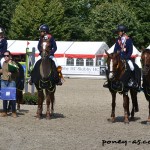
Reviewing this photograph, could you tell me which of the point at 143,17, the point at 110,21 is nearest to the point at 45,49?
the point at 110,21

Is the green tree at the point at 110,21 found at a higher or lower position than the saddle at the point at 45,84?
higher

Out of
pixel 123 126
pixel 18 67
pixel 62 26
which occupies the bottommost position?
pixel 123 126

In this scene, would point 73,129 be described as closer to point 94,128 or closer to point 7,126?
point 94,128

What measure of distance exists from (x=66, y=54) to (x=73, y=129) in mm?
41095

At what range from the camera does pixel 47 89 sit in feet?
50.8

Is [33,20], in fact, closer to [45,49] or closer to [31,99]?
[31,99]

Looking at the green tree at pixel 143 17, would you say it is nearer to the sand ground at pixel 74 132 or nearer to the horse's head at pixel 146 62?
the sand ground at pixel 74 132

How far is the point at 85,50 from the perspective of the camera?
178 ft

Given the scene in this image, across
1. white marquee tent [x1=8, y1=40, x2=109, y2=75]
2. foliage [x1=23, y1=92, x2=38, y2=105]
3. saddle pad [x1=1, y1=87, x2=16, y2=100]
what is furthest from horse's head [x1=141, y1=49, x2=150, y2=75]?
white marquee tent [x1=8, y1=40, x2=109, y2=75]

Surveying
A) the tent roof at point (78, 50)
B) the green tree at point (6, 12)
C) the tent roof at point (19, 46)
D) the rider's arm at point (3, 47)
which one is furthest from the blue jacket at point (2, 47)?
the green tree at point (6, 12)

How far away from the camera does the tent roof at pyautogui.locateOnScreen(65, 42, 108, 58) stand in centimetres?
5375

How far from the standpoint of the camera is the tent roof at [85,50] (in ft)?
176

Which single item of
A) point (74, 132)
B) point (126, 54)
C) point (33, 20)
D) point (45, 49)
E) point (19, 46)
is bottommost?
point (74, 132)

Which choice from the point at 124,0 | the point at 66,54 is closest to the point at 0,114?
the point at 66,54
